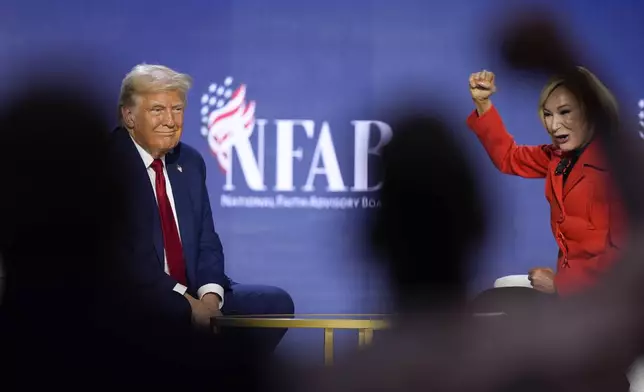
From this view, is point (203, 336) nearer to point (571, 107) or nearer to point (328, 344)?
point (328, 344)

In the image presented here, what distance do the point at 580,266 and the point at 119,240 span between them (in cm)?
163

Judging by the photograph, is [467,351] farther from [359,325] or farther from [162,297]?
[162,297]

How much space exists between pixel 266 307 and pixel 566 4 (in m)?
1.58

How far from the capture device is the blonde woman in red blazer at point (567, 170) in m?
2.99

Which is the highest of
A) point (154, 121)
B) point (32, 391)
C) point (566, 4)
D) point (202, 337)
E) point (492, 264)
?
point (566, 4)

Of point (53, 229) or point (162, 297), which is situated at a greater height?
point (53, 229)

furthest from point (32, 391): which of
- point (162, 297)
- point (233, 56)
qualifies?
point (233, 56)

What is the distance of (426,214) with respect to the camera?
121 inches

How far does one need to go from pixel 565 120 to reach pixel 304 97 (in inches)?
37.6

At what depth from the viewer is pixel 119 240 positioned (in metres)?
2.97

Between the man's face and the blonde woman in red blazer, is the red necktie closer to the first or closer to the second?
the man's face

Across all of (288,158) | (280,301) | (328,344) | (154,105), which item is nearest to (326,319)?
(328,344)

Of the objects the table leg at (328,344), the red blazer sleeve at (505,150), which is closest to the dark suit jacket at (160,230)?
the table leg at (328,344)

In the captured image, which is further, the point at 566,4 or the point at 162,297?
the point at 566,4
